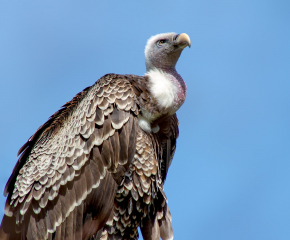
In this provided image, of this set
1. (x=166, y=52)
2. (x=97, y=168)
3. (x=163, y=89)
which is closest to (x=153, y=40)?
(x=166, y=52)

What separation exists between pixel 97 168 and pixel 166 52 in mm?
2620

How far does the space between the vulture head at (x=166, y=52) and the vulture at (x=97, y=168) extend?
43 centimetres

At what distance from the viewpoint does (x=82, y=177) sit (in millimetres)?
7012

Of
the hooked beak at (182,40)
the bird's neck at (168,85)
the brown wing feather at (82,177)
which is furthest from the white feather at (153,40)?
the brown wing feather at (82,177)

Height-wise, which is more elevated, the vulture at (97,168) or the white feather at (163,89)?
the white feather at (163,89)

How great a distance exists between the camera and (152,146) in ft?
25.1

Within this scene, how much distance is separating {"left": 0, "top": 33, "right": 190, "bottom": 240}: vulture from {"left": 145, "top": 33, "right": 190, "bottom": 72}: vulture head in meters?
0.43

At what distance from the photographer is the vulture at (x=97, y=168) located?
6.95 metres

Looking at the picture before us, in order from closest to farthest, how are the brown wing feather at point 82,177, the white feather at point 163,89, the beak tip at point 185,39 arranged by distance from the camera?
the brown wing feather at point 82,177 < the white feather at point 163,89 < the beak tip at point 185,39

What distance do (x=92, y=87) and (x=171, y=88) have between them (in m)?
1.37

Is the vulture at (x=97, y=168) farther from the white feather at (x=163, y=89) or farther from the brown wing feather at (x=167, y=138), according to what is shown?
the brown wing feather at (x=167, y=138)

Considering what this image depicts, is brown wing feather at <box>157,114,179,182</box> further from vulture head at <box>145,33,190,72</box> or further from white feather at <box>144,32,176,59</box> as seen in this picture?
white feather at <box>144,32,176,59</box>

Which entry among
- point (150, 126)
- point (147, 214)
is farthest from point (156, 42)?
point (147, 214)

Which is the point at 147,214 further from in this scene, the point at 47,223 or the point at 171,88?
the point at 171,88
